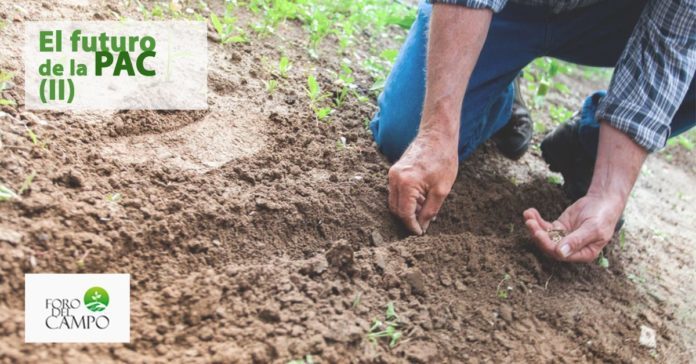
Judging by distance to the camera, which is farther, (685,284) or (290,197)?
(685,284)

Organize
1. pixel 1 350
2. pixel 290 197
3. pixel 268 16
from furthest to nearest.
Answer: pixel 268 16 → pixel 290 197 → pixel 1 350

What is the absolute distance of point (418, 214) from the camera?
1.94m

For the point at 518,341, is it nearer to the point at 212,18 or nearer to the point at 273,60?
the point at 273,60

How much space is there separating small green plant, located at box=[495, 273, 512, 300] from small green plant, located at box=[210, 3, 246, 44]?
1.41m

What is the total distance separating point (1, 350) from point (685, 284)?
2.26 metres

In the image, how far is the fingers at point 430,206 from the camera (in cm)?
184

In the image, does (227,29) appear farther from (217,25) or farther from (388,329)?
(388,329)

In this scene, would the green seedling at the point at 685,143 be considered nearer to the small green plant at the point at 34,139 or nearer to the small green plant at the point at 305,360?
the small green plant at the point at 305,360

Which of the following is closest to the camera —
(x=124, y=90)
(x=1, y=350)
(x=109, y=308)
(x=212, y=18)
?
(x=1, y=350)

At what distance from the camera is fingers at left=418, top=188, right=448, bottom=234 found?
6.05ft

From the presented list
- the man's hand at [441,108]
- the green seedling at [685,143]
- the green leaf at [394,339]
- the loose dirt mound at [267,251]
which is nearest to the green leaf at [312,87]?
the loose dirt mound at [267,251]

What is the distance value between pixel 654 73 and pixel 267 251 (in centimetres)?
138

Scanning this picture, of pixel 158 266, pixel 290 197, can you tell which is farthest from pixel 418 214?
pixel 158 266

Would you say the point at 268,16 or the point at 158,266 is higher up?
the point at 268,16
